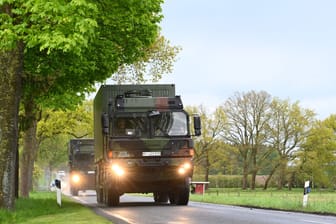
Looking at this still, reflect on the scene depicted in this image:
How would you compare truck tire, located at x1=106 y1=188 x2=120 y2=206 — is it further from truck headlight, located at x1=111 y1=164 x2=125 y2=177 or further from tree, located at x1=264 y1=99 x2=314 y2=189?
tree, located at x1=264 y1=99 x2=314 y2=189

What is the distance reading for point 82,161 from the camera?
42875mm

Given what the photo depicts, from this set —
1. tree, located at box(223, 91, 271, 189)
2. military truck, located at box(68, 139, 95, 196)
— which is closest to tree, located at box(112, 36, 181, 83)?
military truck, located at box(68, 139, 95, 196)

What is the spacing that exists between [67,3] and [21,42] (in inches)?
95.2

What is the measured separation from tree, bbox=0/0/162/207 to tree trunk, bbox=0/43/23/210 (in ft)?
0.12

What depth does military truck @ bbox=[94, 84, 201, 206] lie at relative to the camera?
21156 millimetres

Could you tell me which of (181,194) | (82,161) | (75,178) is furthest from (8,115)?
(75,178)

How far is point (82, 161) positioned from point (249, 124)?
36330 mm

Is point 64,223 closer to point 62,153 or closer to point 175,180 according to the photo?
point 175,180

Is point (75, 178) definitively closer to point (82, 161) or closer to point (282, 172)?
point (82, 161)

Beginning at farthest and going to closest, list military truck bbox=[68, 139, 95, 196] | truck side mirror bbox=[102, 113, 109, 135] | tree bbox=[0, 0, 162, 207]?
military truck bbox=[68, 139, 95, 196]
truck side mirror bbox=[102, 113, 109, 135]
tree bbox=[0, 0, 162, 207]

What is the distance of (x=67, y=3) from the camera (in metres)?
15.6

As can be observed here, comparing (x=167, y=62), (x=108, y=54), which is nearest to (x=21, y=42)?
(x=108, y=54)

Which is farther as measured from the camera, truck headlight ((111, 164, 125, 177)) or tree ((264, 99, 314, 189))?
tree ((264, 99, 314, 189))

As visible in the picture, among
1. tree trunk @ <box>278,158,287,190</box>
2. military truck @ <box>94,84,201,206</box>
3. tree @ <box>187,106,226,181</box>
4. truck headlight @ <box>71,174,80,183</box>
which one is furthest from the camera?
tree @ <box>187,106,226,181</box>
